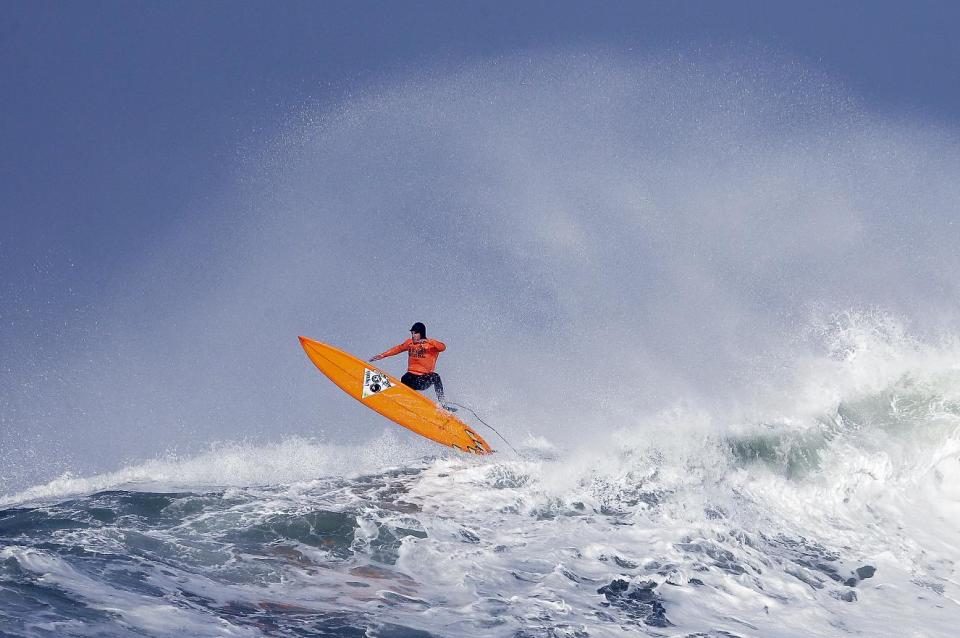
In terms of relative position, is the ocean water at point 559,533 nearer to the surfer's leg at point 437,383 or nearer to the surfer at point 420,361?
the surfer's leg at point 437,383

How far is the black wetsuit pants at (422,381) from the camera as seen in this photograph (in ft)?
44.7

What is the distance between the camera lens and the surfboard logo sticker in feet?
44.3

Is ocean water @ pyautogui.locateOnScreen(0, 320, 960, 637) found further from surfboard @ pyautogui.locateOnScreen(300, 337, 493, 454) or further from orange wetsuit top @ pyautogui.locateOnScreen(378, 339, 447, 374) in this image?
orange wetsuit top @ pyautogui.locateOnScreen(378, 339, 447, 374)

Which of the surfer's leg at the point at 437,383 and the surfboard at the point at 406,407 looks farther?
the surfer's leg at the point at 437,383

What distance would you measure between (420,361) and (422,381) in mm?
368

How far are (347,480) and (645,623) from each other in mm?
5894

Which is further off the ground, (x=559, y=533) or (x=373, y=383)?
(x=373, y=383)

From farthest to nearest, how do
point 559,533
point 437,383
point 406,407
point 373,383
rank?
point 437,383, point 373,383, point 406,407, point 559,533

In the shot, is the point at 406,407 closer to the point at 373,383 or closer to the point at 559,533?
the point at 373,383

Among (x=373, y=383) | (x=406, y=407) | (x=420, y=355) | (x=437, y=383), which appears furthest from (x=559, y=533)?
(x=373, y=383)

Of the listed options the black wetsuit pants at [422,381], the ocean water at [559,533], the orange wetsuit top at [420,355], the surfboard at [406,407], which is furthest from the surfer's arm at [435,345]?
the ocean water at [559,533]

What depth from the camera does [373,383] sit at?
13.6 metres

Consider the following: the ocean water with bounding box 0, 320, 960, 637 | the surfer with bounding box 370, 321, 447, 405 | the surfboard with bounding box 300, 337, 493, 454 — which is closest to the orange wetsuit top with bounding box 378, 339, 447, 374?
the surfer with bounding box 370, 321, 447, 405

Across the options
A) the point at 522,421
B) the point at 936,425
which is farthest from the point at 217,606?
the point at 522,421
